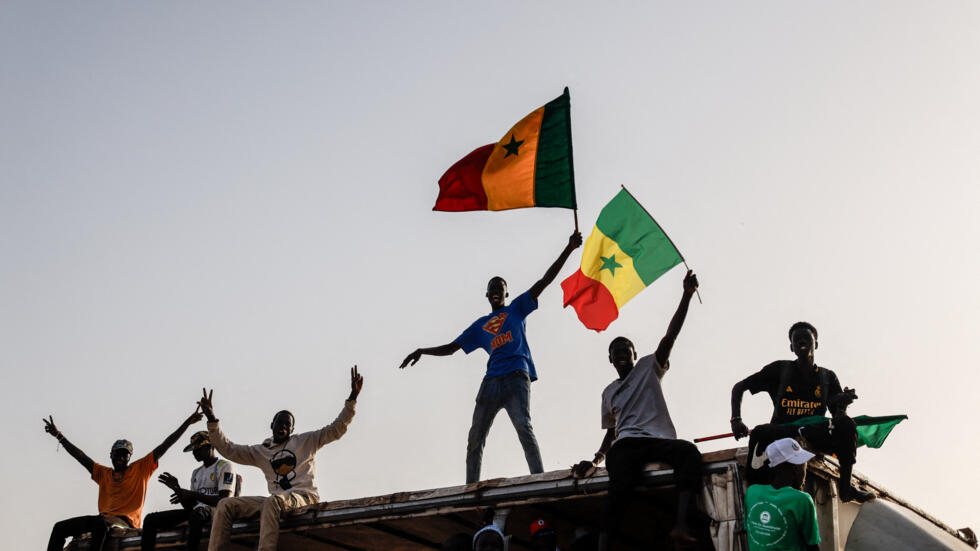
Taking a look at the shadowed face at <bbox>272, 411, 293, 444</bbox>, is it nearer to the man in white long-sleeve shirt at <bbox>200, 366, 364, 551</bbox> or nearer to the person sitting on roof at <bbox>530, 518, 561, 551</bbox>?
the man in white long-sleeve shirt at <bbox>200, 366, 364, 551</bbox>

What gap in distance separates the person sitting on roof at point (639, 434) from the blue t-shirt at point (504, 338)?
160 centimetres

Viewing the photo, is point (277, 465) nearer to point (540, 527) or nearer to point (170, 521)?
point (170, 521)

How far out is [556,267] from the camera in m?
9.73

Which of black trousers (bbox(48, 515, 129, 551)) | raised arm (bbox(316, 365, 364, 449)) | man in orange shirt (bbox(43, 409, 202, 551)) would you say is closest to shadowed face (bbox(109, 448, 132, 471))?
man in orange shirt (bbox(43, 409, 202, 551))

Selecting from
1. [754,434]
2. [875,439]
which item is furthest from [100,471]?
[875,439]

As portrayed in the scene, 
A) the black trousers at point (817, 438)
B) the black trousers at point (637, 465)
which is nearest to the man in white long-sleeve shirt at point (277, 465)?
the black trousers at point (637, 465)

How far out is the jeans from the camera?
29.6 feet

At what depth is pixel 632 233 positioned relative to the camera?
9430mm

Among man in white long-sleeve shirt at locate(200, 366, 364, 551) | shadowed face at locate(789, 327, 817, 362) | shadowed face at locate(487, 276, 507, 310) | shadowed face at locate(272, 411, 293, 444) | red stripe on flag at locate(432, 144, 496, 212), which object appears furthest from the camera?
red stripe on flag at locate(432, 144, 496, 212)

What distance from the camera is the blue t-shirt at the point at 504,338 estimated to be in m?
9.48

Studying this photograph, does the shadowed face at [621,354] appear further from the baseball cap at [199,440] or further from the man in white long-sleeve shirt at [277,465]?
the baseball cap at [199,440]

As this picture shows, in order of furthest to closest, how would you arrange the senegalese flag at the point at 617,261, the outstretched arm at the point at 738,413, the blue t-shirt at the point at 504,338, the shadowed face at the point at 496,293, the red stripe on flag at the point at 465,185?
the red stripe on flag at the point at 465,185 < the shadowed face at the point at 496,293 < the blue t-shirt at the point at 504,338 < the senegalese flag at the point at 617,261 < the outstretched arm at the point at 738,413

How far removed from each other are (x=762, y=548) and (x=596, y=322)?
3.97 m

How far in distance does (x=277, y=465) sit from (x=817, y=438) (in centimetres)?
516
